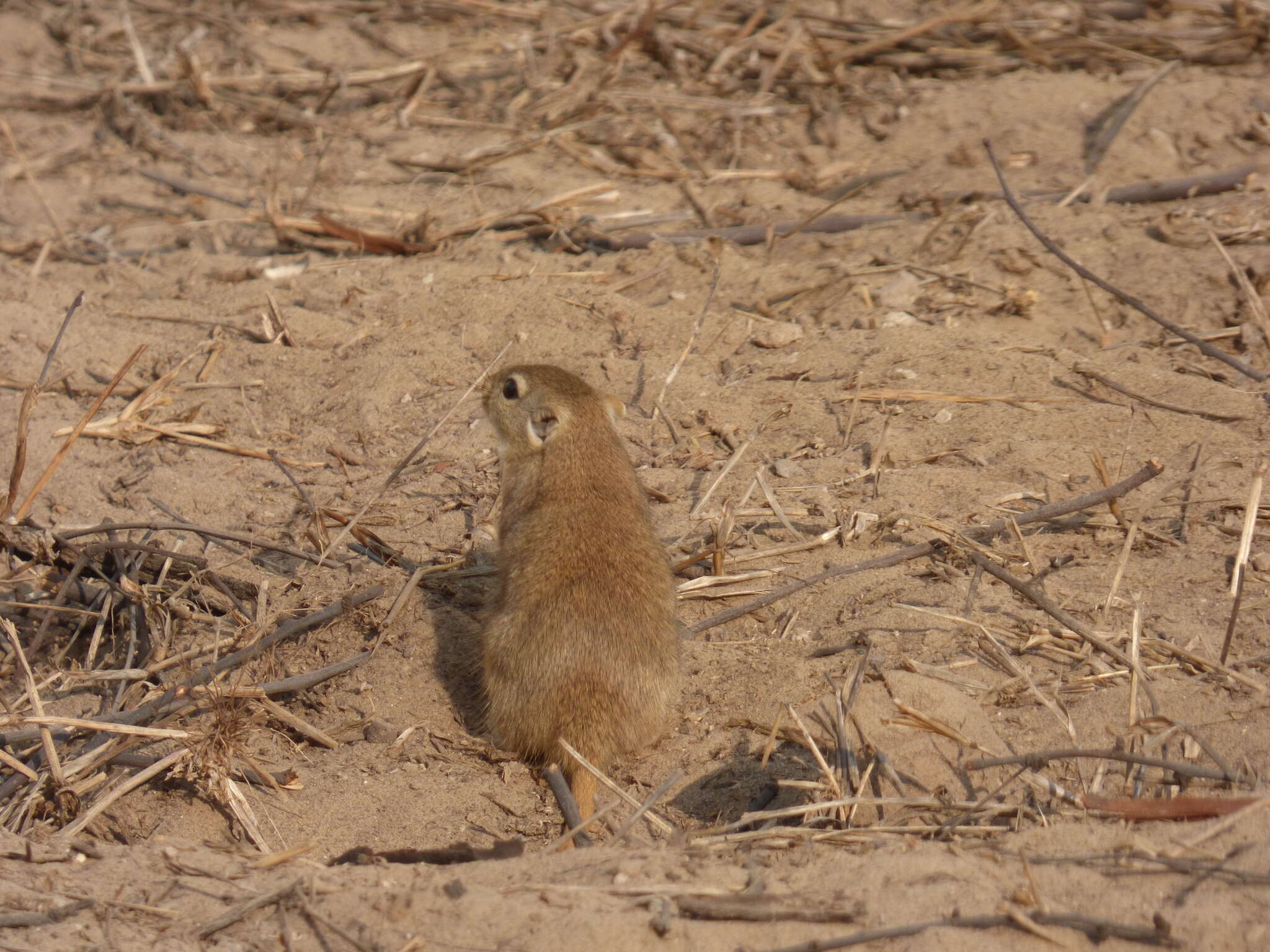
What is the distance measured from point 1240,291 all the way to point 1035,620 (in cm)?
234

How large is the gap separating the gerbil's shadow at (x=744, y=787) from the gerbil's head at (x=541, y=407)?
1.17 metres

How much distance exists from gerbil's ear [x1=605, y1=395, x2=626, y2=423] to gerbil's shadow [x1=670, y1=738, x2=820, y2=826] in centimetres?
123

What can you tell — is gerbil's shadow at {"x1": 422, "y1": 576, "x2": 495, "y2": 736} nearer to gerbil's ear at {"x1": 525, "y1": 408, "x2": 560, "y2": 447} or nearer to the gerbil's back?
the gerbil's back

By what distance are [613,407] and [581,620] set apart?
97 centimetres

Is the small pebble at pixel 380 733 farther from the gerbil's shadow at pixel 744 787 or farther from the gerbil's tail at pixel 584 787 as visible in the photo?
the gerbil's shadow at pixel 744 787

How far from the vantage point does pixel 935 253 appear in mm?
5395

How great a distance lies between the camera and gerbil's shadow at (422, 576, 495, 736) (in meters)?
3.65

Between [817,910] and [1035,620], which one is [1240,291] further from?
[817,910]

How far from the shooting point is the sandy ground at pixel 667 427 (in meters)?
2.46

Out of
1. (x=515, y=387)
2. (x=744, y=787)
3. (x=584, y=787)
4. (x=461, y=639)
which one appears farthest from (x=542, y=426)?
(x=744, y=787)

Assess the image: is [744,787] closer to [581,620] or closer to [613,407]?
[581,620]

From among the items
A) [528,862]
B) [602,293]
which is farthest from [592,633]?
[602,293]

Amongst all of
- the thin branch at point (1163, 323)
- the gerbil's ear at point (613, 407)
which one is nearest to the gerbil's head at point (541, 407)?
the gerbil's ear at point (613, 407)

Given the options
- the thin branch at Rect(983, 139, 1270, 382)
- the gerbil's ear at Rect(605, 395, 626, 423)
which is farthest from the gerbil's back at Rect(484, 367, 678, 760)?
the thin branch at Rect(983, 139, 1270, 382)
